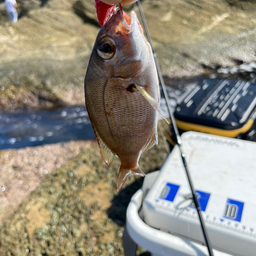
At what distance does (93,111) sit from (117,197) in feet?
6.68

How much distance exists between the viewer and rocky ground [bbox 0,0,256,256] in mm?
2336

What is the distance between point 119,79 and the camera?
0.75 meters

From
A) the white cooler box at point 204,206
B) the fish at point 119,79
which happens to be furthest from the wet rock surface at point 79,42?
the fish at point 119,79

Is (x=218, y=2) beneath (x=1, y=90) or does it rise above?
above

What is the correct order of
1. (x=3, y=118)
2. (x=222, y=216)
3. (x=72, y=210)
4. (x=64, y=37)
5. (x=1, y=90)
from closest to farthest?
(x=222, y=216) → (x=72, y=210) → (x=3, y=118) → (x=1, y=90) → (x=64, y=37)

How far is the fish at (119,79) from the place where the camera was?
734 millimetres

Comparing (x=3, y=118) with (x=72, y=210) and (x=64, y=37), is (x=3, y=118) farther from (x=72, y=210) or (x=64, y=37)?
(x=64, y=37)

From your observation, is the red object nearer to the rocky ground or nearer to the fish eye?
the fish eye

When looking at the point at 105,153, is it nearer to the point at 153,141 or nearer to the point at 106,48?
the point at 153,141

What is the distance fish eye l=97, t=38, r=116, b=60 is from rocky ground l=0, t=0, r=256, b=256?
1.96 meters

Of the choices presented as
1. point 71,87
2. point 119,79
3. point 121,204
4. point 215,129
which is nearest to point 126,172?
point 119,79

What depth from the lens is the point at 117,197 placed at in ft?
8.64

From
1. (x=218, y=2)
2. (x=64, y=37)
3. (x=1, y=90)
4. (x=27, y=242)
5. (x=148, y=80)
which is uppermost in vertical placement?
(x=148, y=80)

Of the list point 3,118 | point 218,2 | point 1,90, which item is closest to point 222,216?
point 3,118
